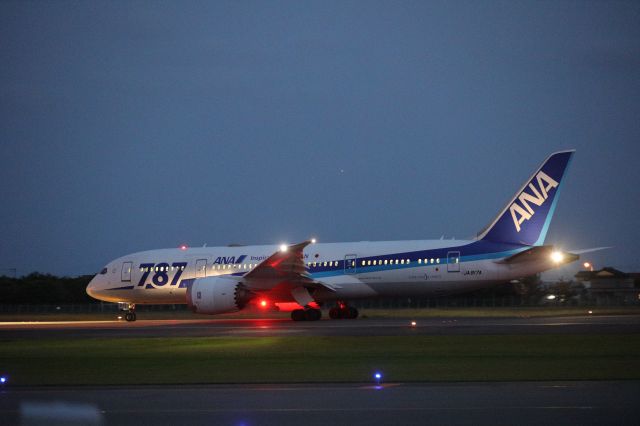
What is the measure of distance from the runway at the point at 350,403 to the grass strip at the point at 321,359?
1.17 meters

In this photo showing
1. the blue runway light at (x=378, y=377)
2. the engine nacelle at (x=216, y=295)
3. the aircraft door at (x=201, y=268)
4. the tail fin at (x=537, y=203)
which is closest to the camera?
the blue runway light at (x=378, y=377)

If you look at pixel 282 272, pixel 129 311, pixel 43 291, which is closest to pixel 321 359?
pixel 282 272

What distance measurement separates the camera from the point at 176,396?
1258cm

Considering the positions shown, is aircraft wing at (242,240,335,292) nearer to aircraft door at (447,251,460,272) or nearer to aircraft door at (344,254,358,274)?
aircraft door at (344,254,358,274)

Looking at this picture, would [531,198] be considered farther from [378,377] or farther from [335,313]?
[378,377]

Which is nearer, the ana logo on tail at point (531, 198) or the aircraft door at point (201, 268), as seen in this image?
the ana logo on tail at point (531, 198)

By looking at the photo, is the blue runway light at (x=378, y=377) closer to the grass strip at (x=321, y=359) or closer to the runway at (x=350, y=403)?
the grass strip at (x=321, y=359)

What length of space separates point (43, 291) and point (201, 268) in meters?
34.9

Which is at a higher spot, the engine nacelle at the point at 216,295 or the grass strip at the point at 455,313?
the engine nacelle at the point at 216,295

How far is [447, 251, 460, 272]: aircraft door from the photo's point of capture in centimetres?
3403

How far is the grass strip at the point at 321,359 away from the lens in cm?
1478

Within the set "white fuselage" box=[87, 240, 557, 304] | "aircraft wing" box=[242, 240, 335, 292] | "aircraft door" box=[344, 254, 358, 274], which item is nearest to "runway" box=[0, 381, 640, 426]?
"aircraft wing" box=[242, 240, 335, 292]

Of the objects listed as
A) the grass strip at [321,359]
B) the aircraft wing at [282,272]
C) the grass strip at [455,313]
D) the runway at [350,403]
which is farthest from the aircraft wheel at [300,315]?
the runway at [350,403]

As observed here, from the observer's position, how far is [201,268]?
126 feet
